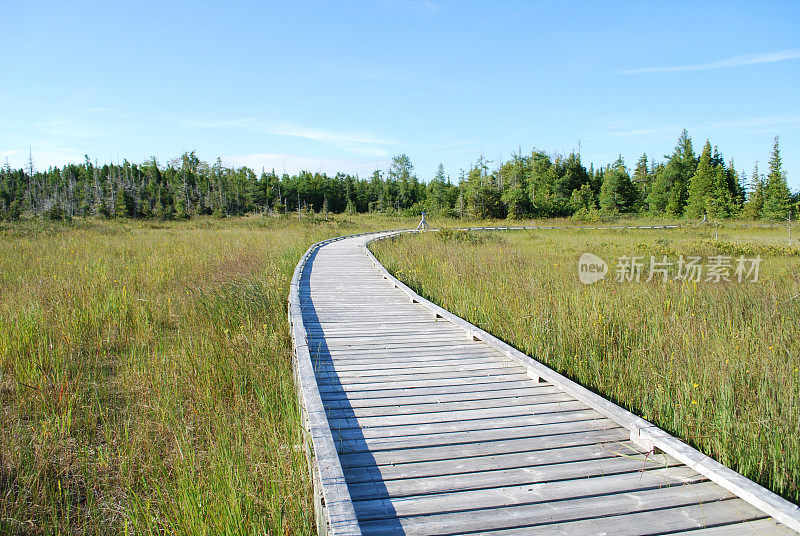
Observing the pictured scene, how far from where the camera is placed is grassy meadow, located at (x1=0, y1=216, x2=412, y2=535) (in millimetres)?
2855

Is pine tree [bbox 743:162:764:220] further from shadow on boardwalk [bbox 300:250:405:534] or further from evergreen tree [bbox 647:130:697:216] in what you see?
shadow on boardwalk [bbox 300:250:405:534]

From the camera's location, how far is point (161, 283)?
29.5 feet

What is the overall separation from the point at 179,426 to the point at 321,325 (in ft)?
8.42

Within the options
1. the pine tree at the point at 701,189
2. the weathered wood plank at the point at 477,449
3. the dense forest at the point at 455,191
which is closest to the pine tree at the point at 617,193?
the dense forest at the point at 455,191

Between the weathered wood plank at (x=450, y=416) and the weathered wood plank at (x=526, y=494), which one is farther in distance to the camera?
the weathered wood plank at (x=450, y=416)

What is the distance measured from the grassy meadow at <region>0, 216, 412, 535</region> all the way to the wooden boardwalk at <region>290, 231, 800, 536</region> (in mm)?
371

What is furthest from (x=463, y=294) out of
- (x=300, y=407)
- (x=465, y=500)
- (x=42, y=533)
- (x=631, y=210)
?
(x=631, y=210)

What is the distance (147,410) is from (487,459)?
10.3 feet

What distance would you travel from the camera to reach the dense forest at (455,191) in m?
42.4

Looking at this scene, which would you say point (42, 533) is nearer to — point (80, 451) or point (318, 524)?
point (80, 451)

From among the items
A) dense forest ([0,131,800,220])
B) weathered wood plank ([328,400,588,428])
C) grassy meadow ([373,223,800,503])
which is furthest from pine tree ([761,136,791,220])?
weathered wood plank ([328,400,588,428])

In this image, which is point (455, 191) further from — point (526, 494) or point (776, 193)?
point (526, 494)

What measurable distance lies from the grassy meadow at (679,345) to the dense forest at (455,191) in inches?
1355

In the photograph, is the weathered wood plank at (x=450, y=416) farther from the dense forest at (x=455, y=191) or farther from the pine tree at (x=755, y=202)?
the pine tree at (x=755, y=202)
